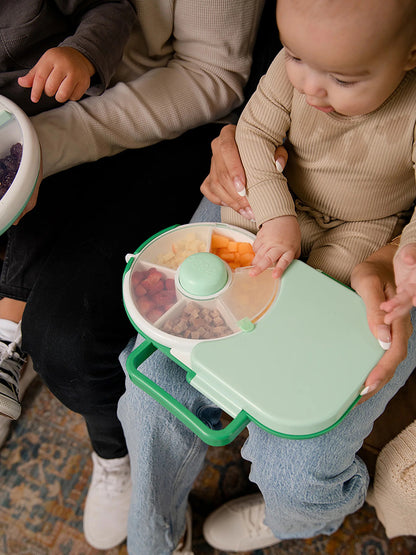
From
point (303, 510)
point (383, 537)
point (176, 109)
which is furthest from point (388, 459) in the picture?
point (176, 109)

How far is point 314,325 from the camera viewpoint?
0.52 metres

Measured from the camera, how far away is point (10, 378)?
776 millimetres

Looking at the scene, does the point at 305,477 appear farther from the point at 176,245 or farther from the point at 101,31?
the point at 101,31

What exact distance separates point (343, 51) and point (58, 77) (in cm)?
35

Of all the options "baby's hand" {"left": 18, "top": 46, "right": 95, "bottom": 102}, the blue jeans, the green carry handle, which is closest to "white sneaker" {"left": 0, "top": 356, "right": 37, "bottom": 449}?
the blue jeans

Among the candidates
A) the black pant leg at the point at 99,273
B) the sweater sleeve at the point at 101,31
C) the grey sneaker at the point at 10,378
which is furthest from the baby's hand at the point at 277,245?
the grey sneaker at the point at 10,378

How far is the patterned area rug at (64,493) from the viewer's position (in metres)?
0.86

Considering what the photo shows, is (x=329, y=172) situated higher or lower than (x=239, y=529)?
higher

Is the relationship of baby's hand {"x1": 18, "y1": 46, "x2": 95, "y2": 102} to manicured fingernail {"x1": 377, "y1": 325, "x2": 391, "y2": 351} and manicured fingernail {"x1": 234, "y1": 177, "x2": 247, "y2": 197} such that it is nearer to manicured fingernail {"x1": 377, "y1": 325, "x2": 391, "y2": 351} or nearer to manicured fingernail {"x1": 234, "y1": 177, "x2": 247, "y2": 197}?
manicured fingernail {"x1": 234, "y1": 177, "x2": 247, "y2": 197}

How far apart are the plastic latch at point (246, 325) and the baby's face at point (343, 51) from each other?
255 millimetres

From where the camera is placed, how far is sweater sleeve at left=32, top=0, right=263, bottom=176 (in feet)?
2.32

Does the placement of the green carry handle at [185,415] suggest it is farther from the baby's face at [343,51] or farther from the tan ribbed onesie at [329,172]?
the baby's face at [343,51]

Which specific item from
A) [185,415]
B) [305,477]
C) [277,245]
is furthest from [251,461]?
[277,245]

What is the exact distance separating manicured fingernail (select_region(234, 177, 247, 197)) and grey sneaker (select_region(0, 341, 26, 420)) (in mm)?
464
